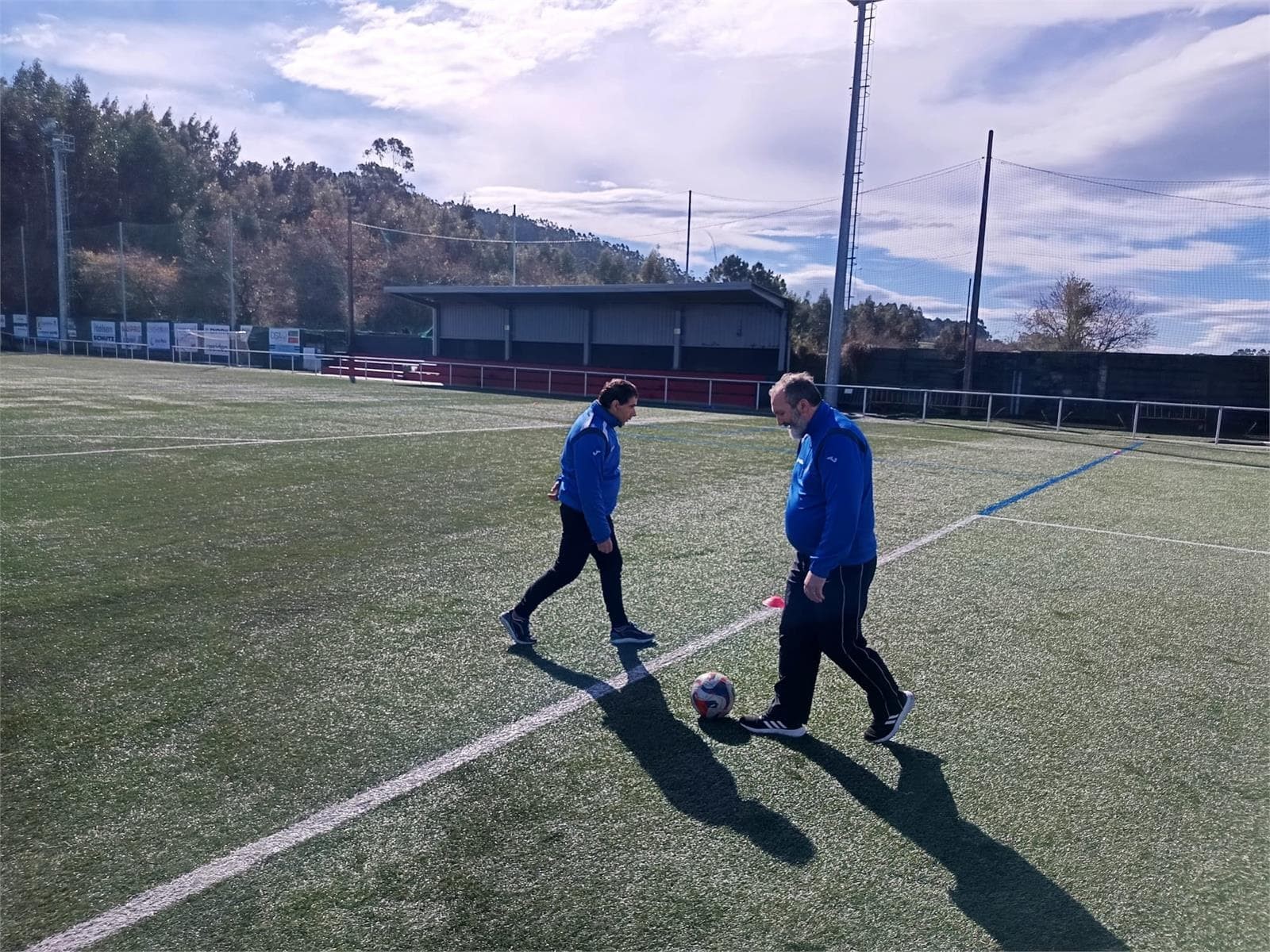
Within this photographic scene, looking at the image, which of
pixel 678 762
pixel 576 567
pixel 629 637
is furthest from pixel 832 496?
pixel 629 637

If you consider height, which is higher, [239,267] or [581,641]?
[239,267]

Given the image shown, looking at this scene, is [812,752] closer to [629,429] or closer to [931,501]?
[931,501]

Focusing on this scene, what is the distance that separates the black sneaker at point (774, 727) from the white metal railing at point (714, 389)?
22496 millimetres

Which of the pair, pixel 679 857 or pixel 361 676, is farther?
pixel 361 676

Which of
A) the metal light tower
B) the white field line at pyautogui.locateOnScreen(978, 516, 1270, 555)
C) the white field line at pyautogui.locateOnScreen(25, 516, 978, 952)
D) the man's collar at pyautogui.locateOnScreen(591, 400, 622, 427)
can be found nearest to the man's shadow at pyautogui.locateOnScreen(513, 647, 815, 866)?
the white field line at pyautogui.locateOnScreen(25, 516, 978, 952)

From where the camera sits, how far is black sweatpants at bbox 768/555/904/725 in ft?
13.3

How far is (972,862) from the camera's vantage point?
10.9ft

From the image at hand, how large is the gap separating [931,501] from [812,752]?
7.86 metres

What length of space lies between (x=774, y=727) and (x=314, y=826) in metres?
2.14

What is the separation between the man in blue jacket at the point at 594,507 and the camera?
200 inches

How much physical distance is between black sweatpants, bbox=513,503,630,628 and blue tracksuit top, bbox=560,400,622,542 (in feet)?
0.53

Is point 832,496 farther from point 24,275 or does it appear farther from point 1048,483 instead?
point 24,275

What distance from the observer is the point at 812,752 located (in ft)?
13.9

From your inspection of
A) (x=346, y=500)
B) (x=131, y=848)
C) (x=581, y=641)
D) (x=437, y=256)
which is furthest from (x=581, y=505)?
(x=437, y=256)
